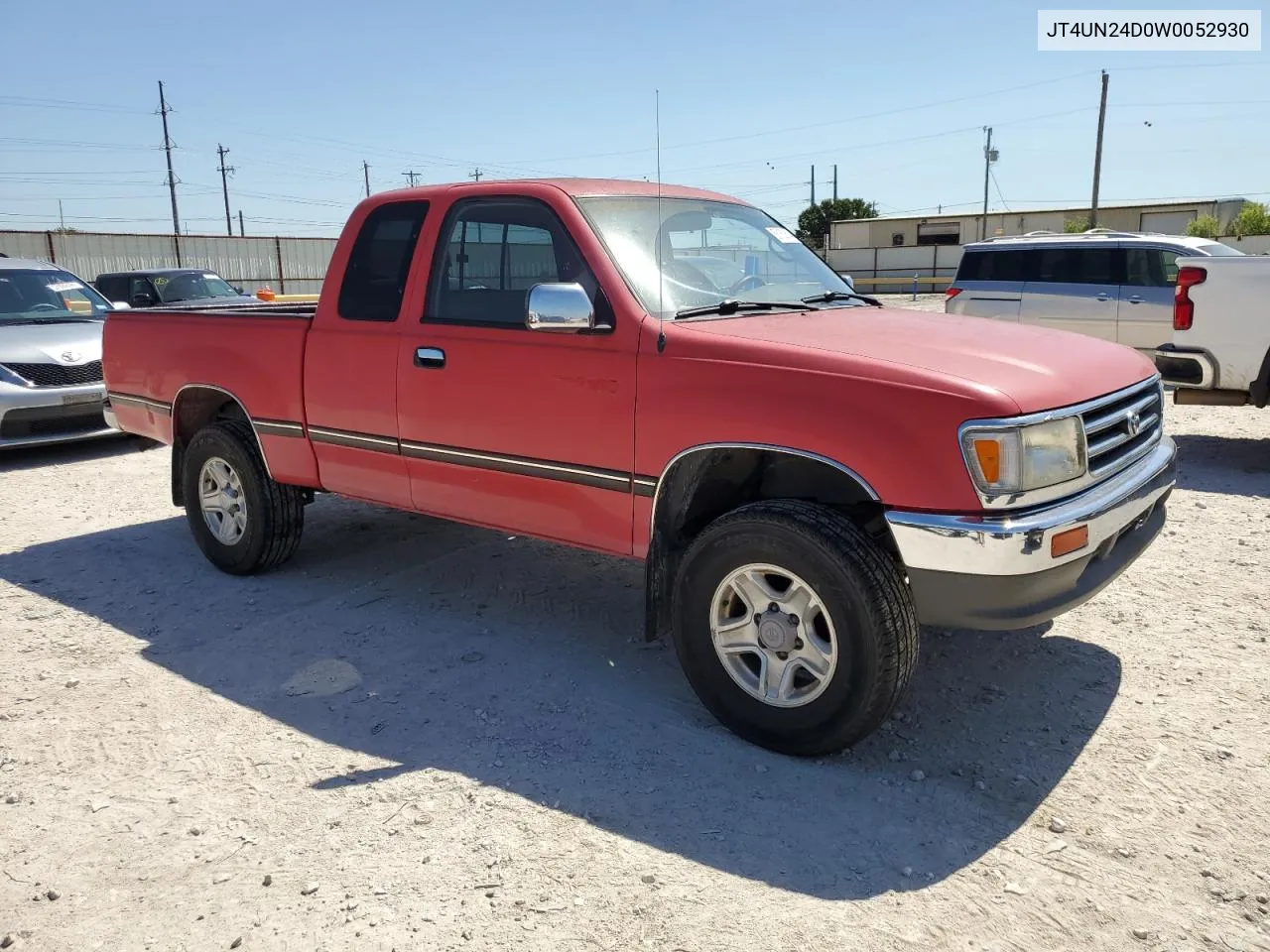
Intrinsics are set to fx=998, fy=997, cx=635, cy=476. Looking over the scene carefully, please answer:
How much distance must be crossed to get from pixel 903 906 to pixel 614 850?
2.79ft

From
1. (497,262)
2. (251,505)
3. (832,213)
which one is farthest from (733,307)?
(832,213)

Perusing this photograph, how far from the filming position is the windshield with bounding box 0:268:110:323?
1014 centimetres

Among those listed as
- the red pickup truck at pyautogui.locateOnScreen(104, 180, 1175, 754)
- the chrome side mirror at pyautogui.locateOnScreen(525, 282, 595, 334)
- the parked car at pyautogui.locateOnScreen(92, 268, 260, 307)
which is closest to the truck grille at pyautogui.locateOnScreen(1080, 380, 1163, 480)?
the red pickup truck at pyautogui.locateOnScreen(104, 180, 1175, 754)

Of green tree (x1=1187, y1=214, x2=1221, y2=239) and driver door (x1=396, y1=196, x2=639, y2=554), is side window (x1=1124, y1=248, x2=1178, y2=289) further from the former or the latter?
green tree (x1=1187, y1=214, x2=1221, y2=239)

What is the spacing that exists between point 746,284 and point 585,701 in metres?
1.90

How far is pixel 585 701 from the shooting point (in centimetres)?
401

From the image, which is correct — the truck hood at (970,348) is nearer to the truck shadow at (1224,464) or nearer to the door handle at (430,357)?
the door handle at (430,357)

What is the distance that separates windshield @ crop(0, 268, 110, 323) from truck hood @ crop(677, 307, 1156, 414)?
9.02 metres

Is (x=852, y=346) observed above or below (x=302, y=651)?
above

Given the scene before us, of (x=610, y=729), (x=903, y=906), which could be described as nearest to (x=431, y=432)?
(x=610, y=729)

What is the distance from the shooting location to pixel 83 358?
934 cm

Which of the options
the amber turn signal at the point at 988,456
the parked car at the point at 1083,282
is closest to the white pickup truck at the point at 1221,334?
the parked car at the point at 1083,282

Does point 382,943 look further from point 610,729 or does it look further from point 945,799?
point 945,799

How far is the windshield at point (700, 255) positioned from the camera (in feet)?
13.1
